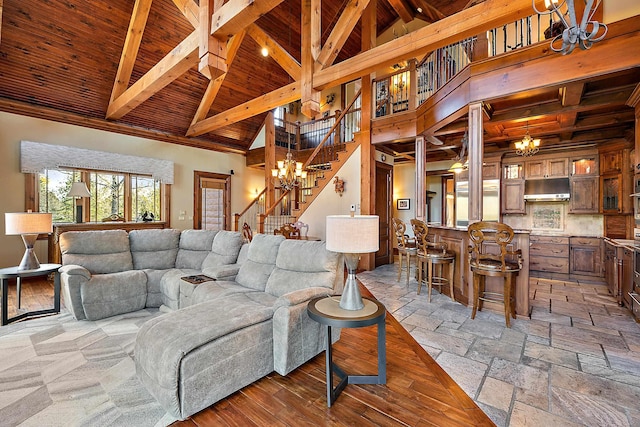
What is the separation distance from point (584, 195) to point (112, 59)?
31.8 feet

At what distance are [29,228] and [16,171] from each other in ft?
10.2

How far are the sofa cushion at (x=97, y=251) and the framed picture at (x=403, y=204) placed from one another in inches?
271

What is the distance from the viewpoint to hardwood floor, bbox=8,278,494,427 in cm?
175

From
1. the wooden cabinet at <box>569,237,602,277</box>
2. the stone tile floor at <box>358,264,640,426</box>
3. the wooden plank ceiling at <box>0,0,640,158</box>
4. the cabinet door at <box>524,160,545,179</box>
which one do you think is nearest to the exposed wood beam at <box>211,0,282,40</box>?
the wooden plank ceiling at <box>0,0,640,158</box>

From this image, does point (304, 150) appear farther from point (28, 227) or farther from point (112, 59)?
point (28, 227)

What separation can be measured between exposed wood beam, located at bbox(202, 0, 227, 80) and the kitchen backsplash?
6.49 meters

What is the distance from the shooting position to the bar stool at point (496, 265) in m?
3.11

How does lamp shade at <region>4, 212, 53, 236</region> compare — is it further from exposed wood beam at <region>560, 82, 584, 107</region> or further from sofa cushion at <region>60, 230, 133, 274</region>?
exposed wood beam at <region>560, 82, 584, 107</region>

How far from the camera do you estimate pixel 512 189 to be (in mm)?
6191

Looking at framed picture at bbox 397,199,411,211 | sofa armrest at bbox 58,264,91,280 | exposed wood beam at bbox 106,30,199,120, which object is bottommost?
sofa armrest at bbox 58,264,91,280

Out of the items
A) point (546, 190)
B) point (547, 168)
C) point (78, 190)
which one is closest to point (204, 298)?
point (78, 190)

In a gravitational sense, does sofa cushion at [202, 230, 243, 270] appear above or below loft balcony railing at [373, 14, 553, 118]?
below

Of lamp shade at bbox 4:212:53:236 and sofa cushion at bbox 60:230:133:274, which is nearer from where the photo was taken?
lamp shade at bbox 4:212:53:236

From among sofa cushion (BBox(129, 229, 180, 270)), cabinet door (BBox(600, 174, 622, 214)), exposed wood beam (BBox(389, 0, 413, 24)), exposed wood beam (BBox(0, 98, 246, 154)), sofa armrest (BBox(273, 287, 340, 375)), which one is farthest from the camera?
exposed wood beam (BBox(389, 0, 413, 24))
